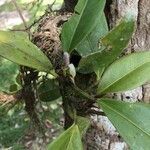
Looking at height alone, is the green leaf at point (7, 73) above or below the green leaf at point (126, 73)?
above

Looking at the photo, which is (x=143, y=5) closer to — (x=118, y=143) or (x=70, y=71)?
(x=70, y=71)

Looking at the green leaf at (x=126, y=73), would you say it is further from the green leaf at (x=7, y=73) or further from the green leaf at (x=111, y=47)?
the green leaf at (x=7, y=73)

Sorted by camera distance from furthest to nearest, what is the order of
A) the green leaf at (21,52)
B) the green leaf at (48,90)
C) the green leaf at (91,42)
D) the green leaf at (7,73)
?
the green leaf at (7,73)
the green leaf at (48,90)
the green leaf at (91,42)
the green leaf at (21,52)

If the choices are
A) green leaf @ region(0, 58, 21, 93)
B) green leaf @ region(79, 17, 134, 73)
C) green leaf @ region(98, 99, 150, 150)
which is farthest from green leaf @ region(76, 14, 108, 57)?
green leaf @ region(0, 58, 21, 93)

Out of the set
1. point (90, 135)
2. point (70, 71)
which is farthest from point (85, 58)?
point (90, 135)

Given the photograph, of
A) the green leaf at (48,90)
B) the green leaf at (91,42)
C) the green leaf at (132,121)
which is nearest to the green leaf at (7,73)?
the green leaf at (48,90)

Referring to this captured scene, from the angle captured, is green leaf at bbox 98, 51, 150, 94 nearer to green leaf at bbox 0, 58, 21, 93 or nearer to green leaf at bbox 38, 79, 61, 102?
green leaf at bbox 38, 79, 61, 102
